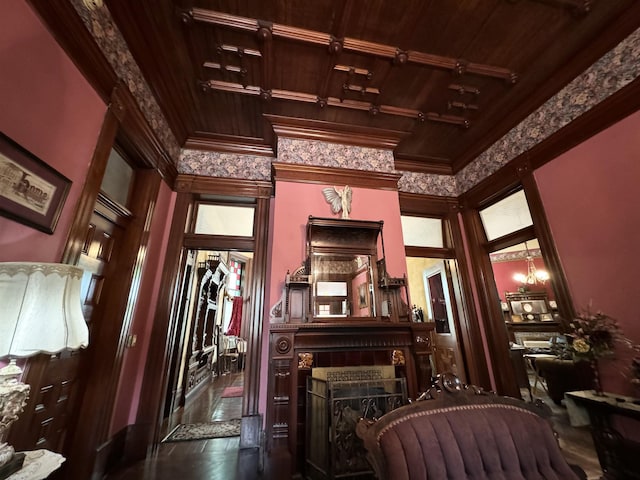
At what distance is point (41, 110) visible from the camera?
1455mm

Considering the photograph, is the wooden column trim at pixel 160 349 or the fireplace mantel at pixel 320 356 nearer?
the fireplace mantel at pixel 320 356

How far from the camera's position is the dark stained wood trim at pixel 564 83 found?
2226mm

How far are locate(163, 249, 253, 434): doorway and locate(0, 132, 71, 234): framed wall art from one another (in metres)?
1.71

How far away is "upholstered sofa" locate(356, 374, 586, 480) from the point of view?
1.03m

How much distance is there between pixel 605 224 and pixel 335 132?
9.82ft

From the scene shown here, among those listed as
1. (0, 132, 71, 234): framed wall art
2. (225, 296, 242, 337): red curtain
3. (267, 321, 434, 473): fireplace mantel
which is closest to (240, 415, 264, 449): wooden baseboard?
(267, 321, 434, 473): fireplace mantel

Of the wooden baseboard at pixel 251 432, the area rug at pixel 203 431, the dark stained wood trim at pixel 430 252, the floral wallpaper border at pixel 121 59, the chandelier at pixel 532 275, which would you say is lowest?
the area rug at pixel 203 431

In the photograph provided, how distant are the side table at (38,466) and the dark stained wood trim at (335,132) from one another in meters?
3.29

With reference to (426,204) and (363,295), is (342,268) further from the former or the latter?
(426,204)

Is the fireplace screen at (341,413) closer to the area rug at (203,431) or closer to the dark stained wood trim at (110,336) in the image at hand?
the area rug at (203,431)

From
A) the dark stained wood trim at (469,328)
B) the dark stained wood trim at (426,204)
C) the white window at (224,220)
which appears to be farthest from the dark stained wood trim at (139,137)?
the dark stained wood trim at (469,328)

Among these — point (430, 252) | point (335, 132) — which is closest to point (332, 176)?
point (335, 132)

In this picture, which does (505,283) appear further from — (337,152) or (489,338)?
(337,152)

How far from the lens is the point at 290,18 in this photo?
7.47 feet
